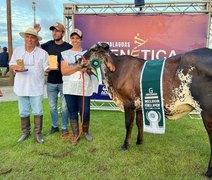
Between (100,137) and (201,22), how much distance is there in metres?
3.92

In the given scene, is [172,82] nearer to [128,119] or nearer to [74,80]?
[128,119]

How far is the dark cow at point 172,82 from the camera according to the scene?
10.3 feet

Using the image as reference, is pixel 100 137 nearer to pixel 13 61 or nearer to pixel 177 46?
pixel 13 61

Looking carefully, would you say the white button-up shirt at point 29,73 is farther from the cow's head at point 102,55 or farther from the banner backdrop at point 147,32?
the banner backdrop at point 147,32

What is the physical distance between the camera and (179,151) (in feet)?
13.7

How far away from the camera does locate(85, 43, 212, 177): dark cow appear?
10.3 feet

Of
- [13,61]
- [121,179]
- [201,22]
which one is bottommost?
[121,179]

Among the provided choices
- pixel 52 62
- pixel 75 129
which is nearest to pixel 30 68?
pixel 52 62

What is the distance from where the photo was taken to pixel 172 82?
3.43m

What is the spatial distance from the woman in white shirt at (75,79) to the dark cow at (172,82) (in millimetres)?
299

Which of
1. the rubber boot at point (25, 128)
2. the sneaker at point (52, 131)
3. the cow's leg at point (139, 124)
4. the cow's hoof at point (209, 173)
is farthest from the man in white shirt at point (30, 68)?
the cow's hoof at point (209, 173)

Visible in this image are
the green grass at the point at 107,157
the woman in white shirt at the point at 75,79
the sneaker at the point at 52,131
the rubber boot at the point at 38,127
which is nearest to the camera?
the green grass at the point at 107,157

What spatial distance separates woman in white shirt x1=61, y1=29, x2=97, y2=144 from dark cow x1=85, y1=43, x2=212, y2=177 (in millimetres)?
299

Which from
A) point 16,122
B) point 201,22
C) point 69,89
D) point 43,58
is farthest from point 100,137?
point 201,22
